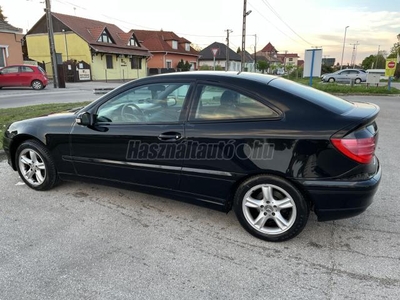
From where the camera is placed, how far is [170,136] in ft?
10.2

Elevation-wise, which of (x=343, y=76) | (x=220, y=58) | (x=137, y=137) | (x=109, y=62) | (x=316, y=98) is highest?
(x=220, y=58)

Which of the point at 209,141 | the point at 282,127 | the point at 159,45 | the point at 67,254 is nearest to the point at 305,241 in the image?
the point at 282,127

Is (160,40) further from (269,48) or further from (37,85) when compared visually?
(269,48)

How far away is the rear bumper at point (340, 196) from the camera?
104 inches

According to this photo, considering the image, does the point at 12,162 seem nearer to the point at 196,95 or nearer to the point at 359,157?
the point at 196,95

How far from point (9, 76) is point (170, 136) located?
20002 mm

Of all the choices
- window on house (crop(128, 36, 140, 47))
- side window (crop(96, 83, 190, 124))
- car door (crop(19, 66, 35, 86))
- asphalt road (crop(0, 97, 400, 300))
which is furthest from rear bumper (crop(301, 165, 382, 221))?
window on house (crop(128, 36, 140, 47))

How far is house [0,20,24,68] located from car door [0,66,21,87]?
15.0 feet

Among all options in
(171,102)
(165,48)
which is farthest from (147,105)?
(165,48)

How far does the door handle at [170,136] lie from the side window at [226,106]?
0.22 meters

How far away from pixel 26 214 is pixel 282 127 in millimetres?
2898

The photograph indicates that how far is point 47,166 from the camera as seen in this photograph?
394 cm

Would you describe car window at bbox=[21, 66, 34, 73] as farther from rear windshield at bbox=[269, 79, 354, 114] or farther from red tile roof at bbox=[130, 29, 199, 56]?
red tile roof at bbox=[130, 29, 199, 56]

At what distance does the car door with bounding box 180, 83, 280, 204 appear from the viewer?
2.82 meters
